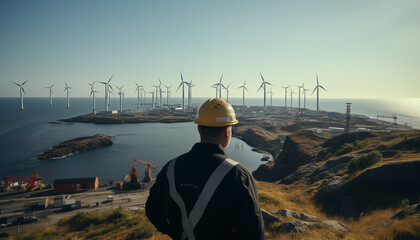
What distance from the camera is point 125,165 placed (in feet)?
239

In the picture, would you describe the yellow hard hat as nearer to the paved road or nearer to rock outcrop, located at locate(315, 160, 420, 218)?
rock outcrop, located at locate(315, 160, 420, 218)

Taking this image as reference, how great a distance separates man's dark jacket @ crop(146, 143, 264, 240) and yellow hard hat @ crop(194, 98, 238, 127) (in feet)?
1.32

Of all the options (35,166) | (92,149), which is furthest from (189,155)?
(92,149)

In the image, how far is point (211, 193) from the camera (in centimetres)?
272

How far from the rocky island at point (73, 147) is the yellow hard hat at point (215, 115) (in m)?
90.6

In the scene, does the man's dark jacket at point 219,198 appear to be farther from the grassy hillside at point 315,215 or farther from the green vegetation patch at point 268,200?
the green vegetation patch at point 268,200

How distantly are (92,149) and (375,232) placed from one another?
98273 millimetres

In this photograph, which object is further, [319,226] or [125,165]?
[125,165]

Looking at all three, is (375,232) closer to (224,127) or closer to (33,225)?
(224,127)

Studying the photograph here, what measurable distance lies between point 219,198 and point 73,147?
101 meters

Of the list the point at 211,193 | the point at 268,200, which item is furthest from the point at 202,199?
the point at 268,200

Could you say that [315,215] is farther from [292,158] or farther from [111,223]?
[292,158]

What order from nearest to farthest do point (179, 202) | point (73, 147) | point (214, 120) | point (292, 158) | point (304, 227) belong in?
point (179, 202) → point (214, 120) → point (304, 227) → point (292, 158) → point (73, 147)

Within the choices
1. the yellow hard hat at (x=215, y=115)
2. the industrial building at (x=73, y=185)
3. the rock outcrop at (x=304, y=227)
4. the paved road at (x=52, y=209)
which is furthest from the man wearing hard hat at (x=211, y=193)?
the industrial building at (x=73, y=185)
